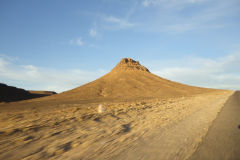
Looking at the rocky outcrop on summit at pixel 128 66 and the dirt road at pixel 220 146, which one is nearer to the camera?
the dirt road at pixel 220 146

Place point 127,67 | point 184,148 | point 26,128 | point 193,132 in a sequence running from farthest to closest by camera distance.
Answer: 1. point 127,67
2. point 26,128
3. point 193,132
4. point 184,148

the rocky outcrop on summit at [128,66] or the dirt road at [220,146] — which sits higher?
the rocky outcrop on summit at [128,66]

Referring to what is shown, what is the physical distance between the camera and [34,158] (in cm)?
366

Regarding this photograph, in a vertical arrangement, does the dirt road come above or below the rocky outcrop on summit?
Result: below

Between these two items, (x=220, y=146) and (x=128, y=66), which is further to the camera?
(x=128, y=66)

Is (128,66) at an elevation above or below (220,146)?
above

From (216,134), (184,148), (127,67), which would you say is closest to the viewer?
(184,148)

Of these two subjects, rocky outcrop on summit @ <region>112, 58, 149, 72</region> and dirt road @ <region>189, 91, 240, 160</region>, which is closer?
dirt road @ <region>189, 91, 240, 160</region>

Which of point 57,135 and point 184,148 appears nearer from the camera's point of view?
point 184,148

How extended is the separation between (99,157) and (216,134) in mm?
4251

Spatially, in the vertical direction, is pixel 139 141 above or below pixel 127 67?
below

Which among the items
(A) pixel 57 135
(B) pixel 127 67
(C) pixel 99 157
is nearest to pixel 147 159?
(C) pixel 99 157

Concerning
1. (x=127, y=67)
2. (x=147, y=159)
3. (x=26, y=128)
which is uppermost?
(x=127, y=67)

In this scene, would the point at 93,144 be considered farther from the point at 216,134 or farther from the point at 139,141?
the point at 216,134
